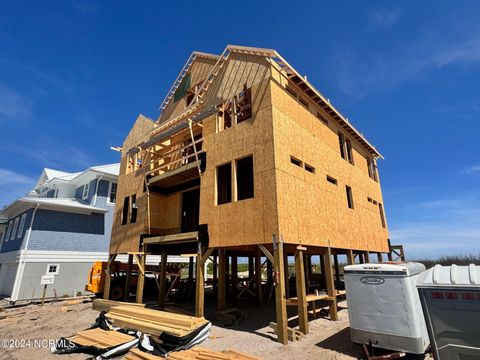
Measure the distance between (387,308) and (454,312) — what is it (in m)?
3.26

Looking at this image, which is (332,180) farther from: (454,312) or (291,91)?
(454,312)

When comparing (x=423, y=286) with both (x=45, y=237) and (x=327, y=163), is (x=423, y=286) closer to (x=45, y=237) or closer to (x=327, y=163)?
(x=327, y=163)

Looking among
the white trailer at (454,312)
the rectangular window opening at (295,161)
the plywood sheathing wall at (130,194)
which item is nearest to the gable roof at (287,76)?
the plywood sheathing wall at (130,194)

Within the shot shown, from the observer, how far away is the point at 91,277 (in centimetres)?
2016

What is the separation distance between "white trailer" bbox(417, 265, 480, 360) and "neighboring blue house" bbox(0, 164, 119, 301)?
25.0 metres

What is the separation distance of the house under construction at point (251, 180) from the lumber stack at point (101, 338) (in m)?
3.95

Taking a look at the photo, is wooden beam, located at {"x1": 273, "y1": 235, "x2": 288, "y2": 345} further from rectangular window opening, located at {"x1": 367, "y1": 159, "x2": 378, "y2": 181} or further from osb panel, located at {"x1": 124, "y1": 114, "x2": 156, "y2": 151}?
rectangular window opening, located at {"x1": 367, "y1": 159, "x2": 378, "y2": 181}

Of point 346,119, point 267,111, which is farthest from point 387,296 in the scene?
point 346,119

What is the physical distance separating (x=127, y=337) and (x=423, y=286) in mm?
9601

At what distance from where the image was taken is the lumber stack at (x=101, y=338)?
30.4 feet

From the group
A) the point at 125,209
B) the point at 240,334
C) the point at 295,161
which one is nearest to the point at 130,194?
the point at 125,209

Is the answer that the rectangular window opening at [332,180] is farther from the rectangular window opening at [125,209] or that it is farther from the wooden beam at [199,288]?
the rectangular window opening at [125,209]

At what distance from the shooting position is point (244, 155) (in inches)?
517

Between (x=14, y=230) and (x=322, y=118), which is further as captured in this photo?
(x=14, y=230)
